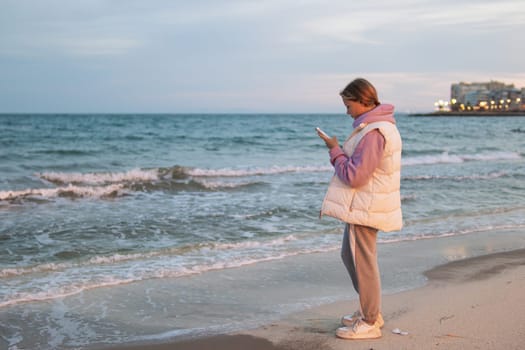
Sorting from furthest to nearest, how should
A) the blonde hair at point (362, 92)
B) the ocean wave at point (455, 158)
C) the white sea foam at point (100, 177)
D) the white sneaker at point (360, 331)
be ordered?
the ocean wave at point (455, 158) < the white sea foam at point (100, 177) < the white sneaker at point (360, 331) < the blonde hair at point (362, 92)

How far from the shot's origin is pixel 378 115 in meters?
3.67

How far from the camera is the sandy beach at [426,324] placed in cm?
390

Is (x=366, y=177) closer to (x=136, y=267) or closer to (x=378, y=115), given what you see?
(x=378, y=115)

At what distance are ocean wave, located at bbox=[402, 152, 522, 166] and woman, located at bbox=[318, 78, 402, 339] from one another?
63.3ft

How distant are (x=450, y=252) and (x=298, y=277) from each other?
7.80ft

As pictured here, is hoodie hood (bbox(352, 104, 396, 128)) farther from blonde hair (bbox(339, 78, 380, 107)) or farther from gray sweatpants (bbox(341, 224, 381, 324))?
gray sweatpants (bbox(341, 224, 381, 324))

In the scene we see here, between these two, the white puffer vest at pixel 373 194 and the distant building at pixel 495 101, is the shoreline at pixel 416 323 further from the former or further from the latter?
the distant building at pixel 495 101

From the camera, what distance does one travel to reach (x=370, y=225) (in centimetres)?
371

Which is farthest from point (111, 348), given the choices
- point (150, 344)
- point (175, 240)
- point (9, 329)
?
point (175, 240)

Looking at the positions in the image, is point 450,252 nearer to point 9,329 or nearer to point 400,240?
point 400,240

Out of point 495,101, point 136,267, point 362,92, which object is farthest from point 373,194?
point 495,101

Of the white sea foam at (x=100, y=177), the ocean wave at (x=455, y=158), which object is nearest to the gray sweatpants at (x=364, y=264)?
the white sea foam at (x=100, y=177)

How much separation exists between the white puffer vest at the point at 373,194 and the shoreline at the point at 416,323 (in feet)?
2.89

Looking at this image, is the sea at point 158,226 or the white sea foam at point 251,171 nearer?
the sea at point 158,226
